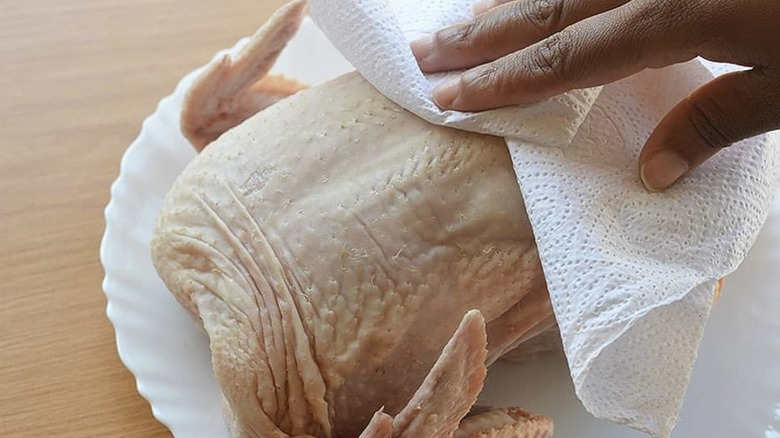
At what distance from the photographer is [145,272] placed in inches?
37.8

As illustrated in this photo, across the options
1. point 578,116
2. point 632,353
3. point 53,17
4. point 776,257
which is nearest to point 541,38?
point 578,116

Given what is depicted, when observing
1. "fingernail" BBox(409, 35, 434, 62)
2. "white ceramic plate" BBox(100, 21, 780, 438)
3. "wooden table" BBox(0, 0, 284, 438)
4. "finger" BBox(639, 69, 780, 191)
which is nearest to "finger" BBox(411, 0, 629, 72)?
"fingernail" BBox(409, 35, 434, 62)

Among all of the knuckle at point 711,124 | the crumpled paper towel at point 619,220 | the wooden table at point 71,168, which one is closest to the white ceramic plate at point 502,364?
the wooden table at point 71,168

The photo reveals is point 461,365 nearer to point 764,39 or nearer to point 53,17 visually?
point 764,39

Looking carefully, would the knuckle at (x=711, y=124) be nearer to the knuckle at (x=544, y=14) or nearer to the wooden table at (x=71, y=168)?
the knuckle at (x=544, y=14)

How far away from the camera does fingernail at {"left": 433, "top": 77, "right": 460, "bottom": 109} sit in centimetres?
77

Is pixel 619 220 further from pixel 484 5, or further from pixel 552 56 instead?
pixel 484 5

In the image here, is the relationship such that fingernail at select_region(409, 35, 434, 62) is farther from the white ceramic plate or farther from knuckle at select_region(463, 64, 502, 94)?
the white ceramic plate

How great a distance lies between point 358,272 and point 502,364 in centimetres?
26

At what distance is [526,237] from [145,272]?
427mm

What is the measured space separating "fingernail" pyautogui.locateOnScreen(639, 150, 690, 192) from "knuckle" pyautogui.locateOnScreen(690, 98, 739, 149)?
0.03 metres

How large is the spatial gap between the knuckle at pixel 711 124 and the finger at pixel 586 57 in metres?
0.04

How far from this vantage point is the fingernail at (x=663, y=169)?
29.0 inches

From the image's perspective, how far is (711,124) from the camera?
2.40 feet
